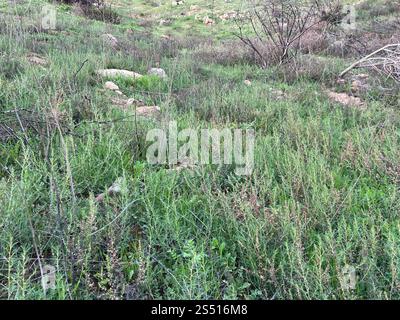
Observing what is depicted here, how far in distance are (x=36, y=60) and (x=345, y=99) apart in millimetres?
4410

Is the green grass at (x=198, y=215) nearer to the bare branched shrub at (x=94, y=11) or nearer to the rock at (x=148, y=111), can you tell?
the rock at (x=148, y=111)

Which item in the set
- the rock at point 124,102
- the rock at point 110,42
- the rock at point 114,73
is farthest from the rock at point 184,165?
the rock at point 110,42

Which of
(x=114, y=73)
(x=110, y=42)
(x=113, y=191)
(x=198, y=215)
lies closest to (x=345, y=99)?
(x=114, y=73)

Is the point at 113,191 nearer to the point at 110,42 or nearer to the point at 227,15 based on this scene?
the point at 110,42

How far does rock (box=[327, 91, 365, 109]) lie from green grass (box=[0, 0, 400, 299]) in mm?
618

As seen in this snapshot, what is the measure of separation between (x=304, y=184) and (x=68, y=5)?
13659 millimetres

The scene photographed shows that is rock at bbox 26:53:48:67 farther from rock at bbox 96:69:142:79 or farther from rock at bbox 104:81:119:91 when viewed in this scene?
rock at bbox 104:81:119:91

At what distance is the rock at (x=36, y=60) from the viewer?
544 centimetres

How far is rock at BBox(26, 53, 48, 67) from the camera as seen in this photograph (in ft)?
17.8

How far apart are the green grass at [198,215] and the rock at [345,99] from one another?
0.62m

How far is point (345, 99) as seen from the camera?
17.9 ft

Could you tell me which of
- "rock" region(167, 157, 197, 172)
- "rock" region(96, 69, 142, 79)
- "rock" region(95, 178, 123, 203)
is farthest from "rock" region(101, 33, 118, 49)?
"rock" region(95, 178, 123, 203)
